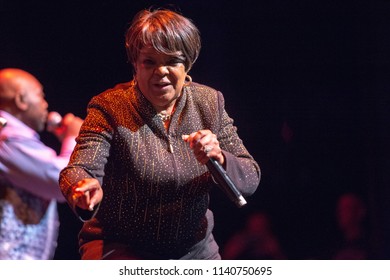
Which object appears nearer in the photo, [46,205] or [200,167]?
[200,167]

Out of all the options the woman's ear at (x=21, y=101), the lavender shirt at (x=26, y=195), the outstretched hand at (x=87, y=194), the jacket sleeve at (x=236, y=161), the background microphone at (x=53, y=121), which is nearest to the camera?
the outstretched hand at (x=87, y=194)

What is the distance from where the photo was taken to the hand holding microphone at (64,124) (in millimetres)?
2471

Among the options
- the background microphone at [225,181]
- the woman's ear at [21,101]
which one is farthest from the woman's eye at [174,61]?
the woman's ear at [21,101]

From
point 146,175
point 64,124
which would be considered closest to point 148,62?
point 146,175

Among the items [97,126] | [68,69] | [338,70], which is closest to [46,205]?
[68,69]

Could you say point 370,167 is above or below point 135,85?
below

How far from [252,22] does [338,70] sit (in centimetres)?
42

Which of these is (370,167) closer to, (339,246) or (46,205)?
(339,246)

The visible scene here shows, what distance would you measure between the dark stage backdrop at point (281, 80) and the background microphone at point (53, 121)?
0.12 metres

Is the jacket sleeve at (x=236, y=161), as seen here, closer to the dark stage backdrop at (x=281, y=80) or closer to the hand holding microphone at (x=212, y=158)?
the hand holding microphone at (x=212, y=158)

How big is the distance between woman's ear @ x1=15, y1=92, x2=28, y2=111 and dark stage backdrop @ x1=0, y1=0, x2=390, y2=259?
241 millimetres

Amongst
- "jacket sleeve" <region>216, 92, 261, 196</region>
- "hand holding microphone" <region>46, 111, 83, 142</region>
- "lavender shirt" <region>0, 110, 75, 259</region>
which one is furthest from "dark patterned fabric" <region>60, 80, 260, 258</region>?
"hand holding microphone" <region>46, 111, 83, 142</region>
